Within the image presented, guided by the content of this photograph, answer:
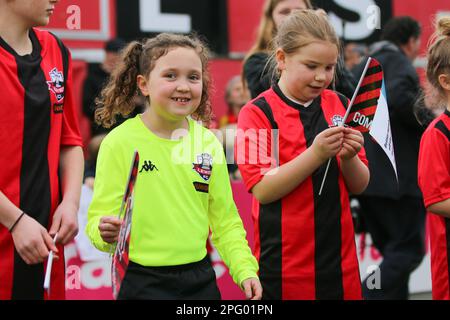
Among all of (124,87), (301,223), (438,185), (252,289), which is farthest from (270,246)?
(124,87)

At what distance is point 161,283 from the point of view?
2885 millimetres

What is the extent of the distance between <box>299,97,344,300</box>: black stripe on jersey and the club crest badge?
1.55 feet

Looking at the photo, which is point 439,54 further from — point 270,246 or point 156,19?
point 156,19

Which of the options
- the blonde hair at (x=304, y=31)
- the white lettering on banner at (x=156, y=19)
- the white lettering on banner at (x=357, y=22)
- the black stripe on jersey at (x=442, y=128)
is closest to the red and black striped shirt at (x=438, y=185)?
the black stripe on jersey at (x=442, y=128)

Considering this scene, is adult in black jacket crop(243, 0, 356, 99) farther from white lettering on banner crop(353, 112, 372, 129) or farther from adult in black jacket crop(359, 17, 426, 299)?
adult in black jacket crop(359, 17, 426, 299)

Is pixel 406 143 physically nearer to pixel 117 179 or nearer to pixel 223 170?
pixel 223 170

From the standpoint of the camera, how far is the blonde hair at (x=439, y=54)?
3684 mm

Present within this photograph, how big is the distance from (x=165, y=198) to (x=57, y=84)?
53 centimetres

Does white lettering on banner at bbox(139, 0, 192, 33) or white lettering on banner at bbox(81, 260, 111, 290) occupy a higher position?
white lettering on banner at bbox(139, 0, 192, 33)

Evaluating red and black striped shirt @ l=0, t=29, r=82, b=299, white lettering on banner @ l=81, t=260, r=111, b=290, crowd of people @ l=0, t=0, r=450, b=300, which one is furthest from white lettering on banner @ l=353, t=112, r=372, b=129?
white lettering on banner @ l=81, t=260, r=111, b=290

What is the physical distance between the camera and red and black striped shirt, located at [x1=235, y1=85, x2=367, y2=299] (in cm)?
332
